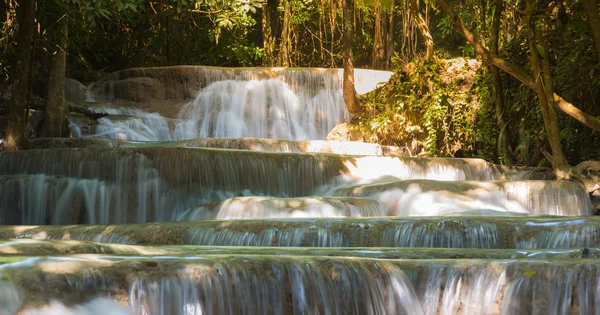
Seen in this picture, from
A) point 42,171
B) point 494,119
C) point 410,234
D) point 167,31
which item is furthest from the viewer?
point 167,31

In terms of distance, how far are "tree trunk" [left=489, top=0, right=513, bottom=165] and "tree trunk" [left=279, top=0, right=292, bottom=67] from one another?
7965 millimetres

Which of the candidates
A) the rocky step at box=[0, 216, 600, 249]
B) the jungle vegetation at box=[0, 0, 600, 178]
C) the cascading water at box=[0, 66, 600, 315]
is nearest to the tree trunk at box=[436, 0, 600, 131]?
the jungle vegetation at box=[0, 0, 600, 178]

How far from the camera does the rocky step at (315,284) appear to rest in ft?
14.4

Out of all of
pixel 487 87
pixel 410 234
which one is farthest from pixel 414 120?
pixel 410 234

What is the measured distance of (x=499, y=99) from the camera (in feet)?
45.9

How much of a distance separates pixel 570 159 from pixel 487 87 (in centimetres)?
240

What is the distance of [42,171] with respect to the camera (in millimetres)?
11023

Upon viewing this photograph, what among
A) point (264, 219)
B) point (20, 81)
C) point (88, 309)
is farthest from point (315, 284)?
point (20, 81)

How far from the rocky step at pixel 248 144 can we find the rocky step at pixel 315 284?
8321 millimetres

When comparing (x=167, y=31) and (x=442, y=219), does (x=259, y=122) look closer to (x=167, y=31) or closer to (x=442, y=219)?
(x=167, y=31)

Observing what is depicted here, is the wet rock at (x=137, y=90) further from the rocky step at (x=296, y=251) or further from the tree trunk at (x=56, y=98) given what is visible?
the rocky step at (x=296, y=251)

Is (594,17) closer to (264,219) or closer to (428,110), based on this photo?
(428,110)

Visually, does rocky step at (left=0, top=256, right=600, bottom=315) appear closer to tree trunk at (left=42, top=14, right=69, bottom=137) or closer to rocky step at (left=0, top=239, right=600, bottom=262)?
rocky step at (left=0, top=239, right=600, bottom=262)

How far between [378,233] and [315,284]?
2673 mm
